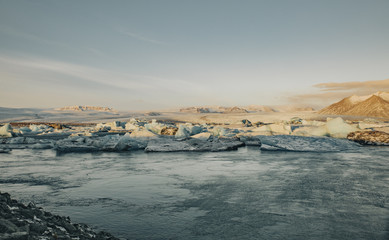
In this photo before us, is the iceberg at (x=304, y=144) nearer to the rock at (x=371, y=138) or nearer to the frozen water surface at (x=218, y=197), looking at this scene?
the rock at (x=371, y=138)

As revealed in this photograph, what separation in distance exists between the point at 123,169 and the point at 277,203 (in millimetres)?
4651

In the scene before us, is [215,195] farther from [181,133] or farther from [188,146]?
[181,133]

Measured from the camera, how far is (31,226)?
2.34 meters

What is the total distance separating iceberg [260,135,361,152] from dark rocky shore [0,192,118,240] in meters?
9.49

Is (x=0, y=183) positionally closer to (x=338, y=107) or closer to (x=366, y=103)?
(x=366, y=103)

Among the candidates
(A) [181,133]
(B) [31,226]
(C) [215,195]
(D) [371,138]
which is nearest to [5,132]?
(A) [181,133]

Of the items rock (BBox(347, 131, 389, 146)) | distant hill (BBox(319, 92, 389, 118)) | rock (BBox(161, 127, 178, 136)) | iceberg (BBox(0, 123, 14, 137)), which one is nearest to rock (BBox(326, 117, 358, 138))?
rock (BBox(347, 131, 389, 146))

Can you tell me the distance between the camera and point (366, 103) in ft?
443

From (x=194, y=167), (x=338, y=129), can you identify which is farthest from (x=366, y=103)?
(x=194, y=167)

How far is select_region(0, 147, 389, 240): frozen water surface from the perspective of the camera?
3266mm

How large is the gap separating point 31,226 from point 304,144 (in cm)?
1061

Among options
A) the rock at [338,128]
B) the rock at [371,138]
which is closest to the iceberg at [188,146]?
the rock at [338,128]

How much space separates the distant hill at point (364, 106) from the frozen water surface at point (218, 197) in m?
132

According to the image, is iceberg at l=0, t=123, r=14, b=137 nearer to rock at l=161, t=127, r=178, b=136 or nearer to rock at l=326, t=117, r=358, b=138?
rock at l=161, t=127, r=178, b=136
